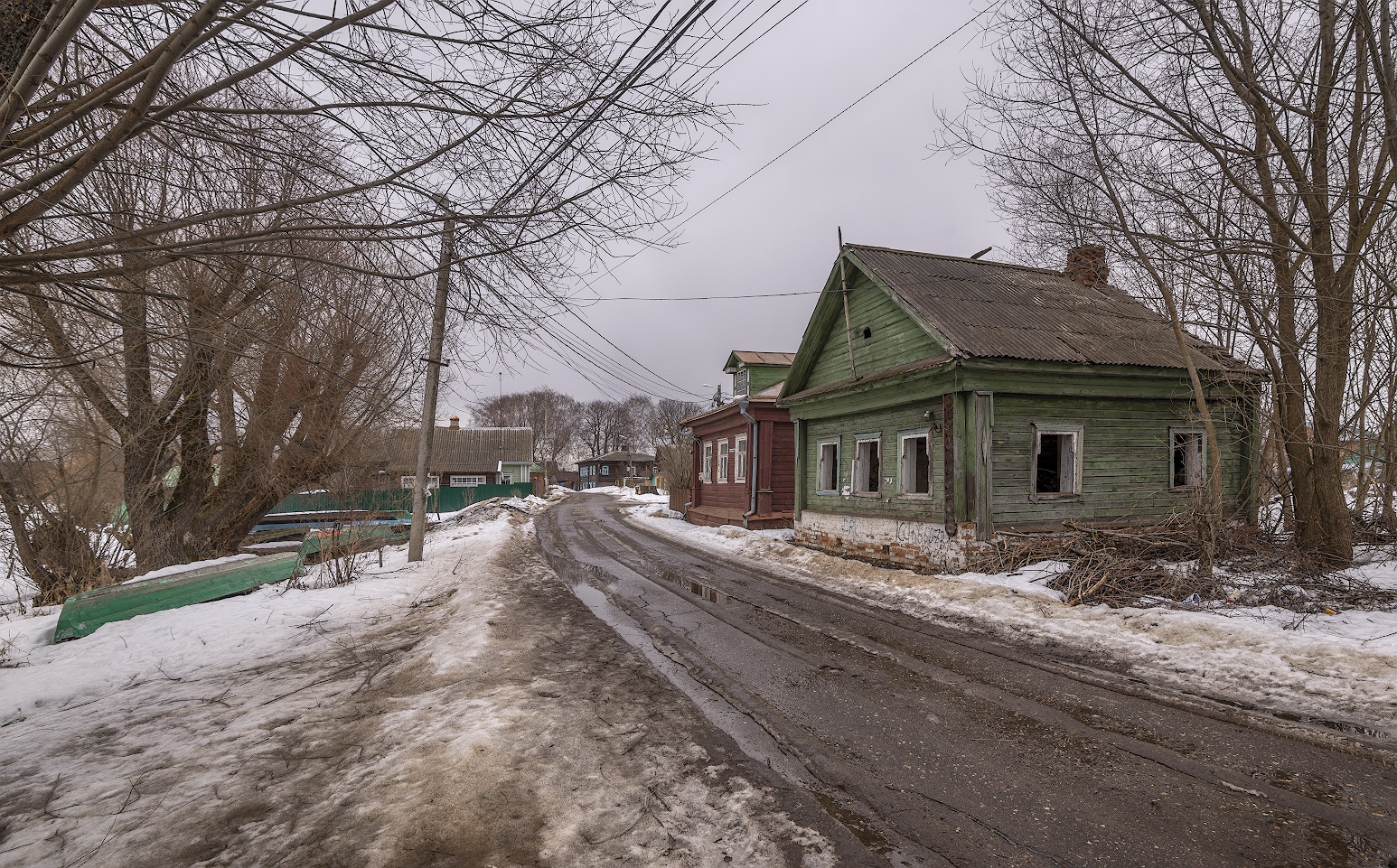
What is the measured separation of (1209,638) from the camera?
593cm

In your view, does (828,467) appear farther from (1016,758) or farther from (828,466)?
(1016,758)

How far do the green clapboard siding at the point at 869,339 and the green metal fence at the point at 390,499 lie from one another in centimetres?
1133

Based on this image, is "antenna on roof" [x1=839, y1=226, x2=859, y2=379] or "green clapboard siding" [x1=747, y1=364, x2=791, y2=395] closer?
"antenna on roof" [x1=839, y1=226, x2=859, y2=379]

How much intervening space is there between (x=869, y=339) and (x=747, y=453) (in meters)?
7.27

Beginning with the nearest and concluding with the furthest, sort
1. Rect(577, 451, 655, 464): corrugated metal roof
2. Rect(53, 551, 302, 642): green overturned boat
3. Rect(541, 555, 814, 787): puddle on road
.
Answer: Rect(541, 555, 814, 787): puddle on road → Rect(53, 551, 302, 642): green overturned boat → Rect(577, 451, 655, 464): corrugated metal roof

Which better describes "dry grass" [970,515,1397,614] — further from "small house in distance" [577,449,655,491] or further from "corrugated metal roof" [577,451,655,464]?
"corrugated metal roof" [577,451,655,464]

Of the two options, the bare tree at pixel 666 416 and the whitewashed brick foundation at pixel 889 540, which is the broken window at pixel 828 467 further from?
the bare tree at pixel 666 416

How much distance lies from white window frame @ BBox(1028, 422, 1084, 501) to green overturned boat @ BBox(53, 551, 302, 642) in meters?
12.0

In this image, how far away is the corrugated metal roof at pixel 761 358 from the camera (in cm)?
2292

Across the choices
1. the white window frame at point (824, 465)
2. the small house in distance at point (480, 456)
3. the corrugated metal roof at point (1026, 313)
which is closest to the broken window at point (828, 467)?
the white window frame at point (824, 465)

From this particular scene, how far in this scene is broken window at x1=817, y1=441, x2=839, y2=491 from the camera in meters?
15.0

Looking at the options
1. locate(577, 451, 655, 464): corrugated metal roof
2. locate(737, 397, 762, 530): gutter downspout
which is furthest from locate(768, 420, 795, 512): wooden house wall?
locate(577, 451, 655, 464): corrugated metal roof

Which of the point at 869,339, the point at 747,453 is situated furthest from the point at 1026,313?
the point at 747,453

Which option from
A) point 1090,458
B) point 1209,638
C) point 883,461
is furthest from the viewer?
point 883,461
